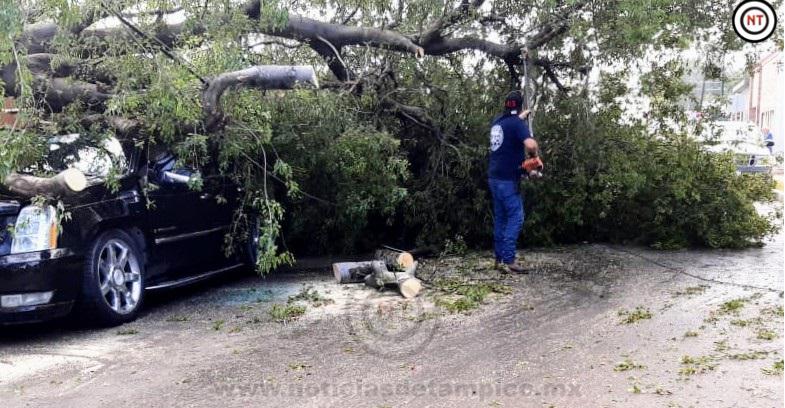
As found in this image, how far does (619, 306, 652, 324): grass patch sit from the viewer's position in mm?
5627

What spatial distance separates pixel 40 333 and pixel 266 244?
6.38 feet

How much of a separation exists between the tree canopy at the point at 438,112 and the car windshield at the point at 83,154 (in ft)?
1.19

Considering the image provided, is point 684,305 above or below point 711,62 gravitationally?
below

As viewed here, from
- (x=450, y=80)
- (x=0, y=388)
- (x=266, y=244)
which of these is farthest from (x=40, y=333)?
(x=450, y=80)

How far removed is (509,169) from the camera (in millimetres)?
7465

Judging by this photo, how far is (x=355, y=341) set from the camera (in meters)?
5.41

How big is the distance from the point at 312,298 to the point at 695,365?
345 cm

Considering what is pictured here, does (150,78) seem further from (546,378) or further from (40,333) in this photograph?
(546,378)

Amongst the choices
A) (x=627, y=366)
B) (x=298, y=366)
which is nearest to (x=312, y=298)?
(x=298, y=366)

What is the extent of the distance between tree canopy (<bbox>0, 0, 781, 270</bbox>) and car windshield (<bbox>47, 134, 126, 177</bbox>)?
36 centimetres

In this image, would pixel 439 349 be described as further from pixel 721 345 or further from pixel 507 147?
pixel 507 147

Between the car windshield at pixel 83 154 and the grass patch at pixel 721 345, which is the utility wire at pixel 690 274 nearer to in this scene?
the grass patch at pixel 721 345

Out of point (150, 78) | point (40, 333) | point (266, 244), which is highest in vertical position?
point (150, 78)

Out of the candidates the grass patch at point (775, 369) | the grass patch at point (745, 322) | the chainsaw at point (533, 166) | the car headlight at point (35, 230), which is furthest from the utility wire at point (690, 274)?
the car headlight at point (35, 230)
